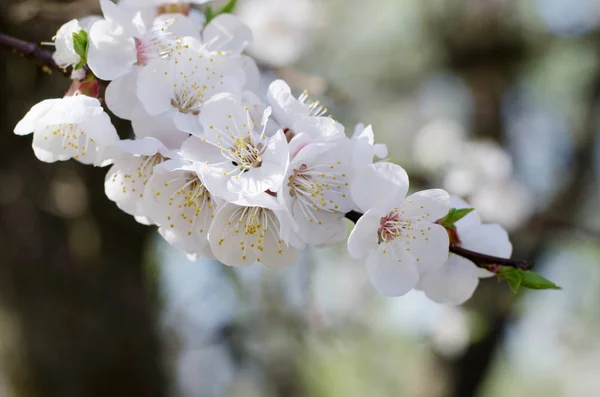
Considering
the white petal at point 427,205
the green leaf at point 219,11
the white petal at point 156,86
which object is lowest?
the white petal at point 427,205

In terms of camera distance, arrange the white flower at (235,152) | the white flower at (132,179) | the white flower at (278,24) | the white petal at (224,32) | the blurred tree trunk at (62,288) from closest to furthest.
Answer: the white flower at (235,152)
the white flower at (132,179)
the white petal at (224,32)
the blurred tree trunk at (62,288)
the white flower at (278,24)

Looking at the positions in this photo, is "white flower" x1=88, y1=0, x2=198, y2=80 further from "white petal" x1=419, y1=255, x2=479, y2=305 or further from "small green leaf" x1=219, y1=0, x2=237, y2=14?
"white petal" x1=419, y1=255, x2=479, y2=305

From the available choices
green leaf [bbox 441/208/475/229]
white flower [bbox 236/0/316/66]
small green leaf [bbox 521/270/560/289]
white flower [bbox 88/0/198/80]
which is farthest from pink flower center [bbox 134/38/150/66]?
white flower [bbox 236/0/316/66]

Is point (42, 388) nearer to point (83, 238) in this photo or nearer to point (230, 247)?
point (83, 238)

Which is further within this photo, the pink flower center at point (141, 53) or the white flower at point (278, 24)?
the white flower at point (278, 24)

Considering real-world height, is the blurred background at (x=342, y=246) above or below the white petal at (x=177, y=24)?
below

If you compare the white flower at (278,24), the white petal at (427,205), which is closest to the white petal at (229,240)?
the white petal at (427,205)

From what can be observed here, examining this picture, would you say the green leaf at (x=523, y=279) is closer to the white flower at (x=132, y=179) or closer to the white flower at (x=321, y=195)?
the white flower at (x=321, y=195)
